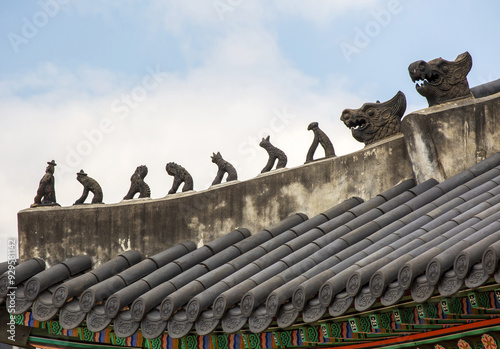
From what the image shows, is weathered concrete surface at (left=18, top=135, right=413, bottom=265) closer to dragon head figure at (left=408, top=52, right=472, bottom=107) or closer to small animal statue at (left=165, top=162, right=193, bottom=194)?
small animal statue at (left=165, top=162, right=193, bottom=194)

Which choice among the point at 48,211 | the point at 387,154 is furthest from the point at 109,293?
the point at 387,154

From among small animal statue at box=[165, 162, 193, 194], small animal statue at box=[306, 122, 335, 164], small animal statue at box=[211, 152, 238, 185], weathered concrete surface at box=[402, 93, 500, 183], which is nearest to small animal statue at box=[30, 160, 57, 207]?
small animal statue at box=[165, 162, 193, 194]

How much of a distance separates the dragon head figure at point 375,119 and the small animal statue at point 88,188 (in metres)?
2.70

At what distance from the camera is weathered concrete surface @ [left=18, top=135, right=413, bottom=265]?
332 inches

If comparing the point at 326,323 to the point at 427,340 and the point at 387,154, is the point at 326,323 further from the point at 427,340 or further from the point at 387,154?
the point at 387,154

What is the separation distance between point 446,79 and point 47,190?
4295 millimetres

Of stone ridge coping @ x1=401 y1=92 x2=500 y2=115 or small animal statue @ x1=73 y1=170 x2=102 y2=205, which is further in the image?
small animal statue @ x1=73 y1=170 x2=102 y2=205

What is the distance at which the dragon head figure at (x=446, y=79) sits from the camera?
323 inches

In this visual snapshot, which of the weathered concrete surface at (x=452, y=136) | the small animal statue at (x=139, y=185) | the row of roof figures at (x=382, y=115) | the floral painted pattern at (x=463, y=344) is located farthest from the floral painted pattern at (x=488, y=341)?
the small animal statue at (x=139, y=185)

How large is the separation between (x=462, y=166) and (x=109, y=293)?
3.38 metres

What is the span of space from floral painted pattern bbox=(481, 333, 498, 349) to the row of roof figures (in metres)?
2.93

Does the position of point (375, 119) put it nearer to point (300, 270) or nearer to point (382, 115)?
point (382, 115)

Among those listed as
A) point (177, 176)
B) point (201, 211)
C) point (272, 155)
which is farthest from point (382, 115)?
point (177, 176)

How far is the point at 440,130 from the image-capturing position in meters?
8.11
